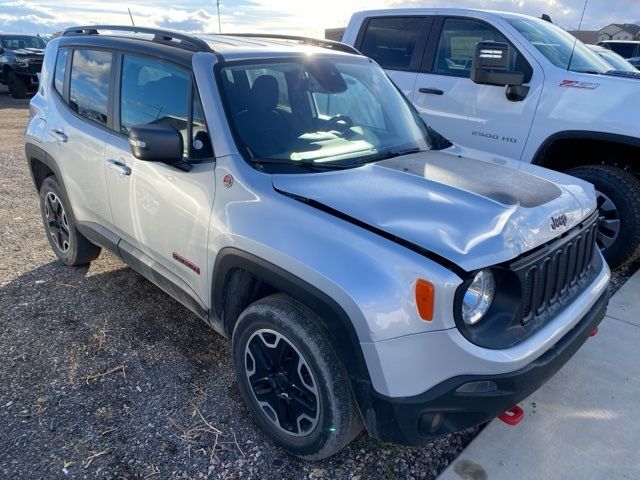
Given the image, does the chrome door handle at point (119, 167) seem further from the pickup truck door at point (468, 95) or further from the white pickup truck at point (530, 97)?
the pickup truck door at point (468, 95)

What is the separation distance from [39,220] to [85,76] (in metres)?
2.63

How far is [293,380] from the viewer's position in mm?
2375

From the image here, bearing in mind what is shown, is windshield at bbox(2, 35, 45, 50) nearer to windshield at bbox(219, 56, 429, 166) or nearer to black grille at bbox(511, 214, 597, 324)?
windshield at bbox(219, 56, 429, 166)

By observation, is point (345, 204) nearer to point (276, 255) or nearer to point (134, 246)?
point (276, 255)

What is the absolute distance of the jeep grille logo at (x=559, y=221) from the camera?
2.29 m

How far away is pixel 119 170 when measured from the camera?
10.6ft

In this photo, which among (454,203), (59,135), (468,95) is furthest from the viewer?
(468,95)

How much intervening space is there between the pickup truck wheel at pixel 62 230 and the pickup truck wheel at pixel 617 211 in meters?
4.21

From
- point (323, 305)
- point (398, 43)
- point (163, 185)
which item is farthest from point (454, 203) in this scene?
point (398, 43)

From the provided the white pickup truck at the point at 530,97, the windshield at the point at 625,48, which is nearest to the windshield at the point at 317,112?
the white pickup truck at the point at 530,97

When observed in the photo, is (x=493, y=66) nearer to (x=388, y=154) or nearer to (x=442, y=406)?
(x=388, y=154)

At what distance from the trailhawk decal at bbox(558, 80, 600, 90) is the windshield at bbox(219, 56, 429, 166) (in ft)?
5.48

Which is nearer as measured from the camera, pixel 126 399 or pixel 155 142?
pixel 155 142

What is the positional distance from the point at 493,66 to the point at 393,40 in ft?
5.58
